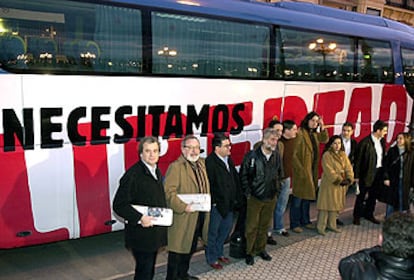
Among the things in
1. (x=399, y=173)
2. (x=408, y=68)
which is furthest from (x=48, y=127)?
(x=408, y=68)

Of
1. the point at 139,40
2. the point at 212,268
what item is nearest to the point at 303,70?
the point at 139,40

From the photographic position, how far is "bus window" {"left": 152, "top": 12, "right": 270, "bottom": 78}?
227 inches

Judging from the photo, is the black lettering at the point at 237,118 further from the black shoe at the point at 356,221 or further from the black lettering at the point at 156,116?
the black shoe at the point at 356,221

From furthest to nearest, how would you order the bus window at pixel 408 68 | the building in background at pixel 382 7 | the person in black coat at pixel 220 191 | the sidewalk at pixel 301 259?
the building in background at pixel 382 7, the bus window at pixel 408 68, the sidewalk at pixel 301 259, the person in black coat at pixel 220 191

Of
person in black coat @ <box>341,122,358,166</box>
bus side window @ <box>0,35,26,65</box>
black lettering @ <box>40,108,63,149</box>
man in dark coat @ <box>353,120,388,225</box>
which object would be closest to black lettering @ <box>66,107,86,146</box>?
black lettering @ <box>40,108,63,149</box>

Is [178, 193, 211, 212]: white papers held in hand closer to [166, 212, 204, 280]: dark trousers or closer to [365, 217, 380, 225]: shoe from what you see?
[166, 212, 204, 280]: dark trousers

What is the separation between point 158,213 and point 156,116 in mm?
Result: 1956

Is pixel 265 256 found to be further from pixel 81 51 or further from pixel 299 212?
pixel 81 51

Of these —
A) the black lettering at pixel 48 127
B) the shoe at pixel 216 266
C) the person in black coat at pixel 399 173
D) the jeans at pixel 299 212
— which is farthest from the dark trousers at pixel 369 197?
the black lettering at pixel 48 127

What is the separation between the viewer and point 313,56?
771 centimetres

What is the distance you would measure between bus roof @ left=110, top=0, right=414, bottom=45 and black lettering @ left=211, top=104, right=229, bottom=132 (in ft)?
4.37

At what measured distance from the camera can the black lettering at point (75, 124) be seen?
5.09 m

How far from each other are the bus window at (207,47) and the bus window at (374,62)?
8.48ft

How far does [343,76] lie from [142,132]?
443 centimetres
